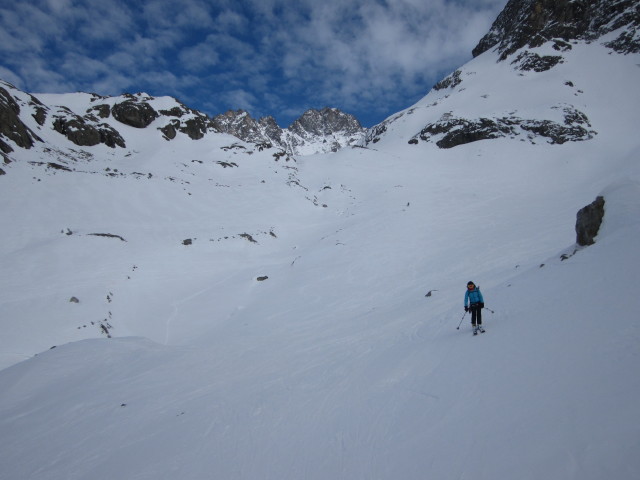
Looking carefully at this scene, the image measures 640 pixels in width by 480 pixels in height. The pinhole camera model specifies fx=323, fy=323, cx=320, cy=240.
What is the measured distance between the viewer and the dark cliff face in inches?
2699

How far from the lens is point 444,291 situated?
14070mm

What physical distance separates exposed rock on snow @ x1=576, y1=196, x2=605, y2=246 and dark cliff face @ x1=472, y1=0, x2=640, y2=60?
84.3m

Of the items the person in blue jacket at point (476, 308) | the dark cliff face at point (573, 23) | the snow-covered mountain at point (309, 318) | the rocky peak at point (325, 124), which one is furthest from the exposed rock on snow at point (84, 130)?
the rocky peak at point (325, 124)

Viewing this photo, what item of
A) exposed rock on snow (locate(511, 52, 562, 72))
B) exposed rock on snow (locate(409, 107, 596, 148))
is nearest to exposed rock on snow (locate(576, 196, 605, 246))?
exposed rock on snow (locate(409, 107, 596, 148))

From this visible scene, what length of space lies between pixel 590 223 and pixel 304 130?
639 ft

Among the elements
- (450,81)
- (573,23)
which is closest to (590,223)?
(450,81)

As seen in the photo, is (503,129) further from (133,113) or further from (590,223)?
(133,113)

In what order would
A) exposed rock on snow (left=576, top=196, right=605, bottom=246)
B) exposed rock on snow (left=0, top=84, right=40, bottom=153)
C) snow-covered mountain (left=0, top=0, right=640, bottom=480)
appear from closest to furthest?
1. snow-covered mountain (left=0, top=0, right=640, bottom=480)
2. exposed rock on snow (left=576, top=196, right=605, bottom=246)
3. exposed rock on snow (left=0, top=84, right=40, bottom=153)

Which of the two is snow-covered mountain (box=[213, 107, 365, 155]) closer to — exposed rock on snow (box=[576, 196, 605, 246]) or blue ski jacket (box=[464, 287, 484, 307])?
exposed rock on snow (box=[576, 196, 605, 246])

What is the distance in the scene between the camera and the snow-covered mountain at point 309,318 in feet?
15.0

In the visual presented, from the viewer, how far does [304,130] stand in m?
194

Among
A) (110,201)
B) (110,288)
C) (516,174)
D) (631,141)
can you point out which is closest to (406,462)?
(110,288)

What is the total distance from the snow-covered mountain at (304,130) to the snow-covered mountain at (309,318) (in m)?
115

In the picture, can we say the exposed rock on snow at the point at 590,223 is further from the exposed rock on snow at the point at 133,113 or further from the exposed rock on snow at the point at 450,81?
the exposed rock on snow at the point at 450,81
